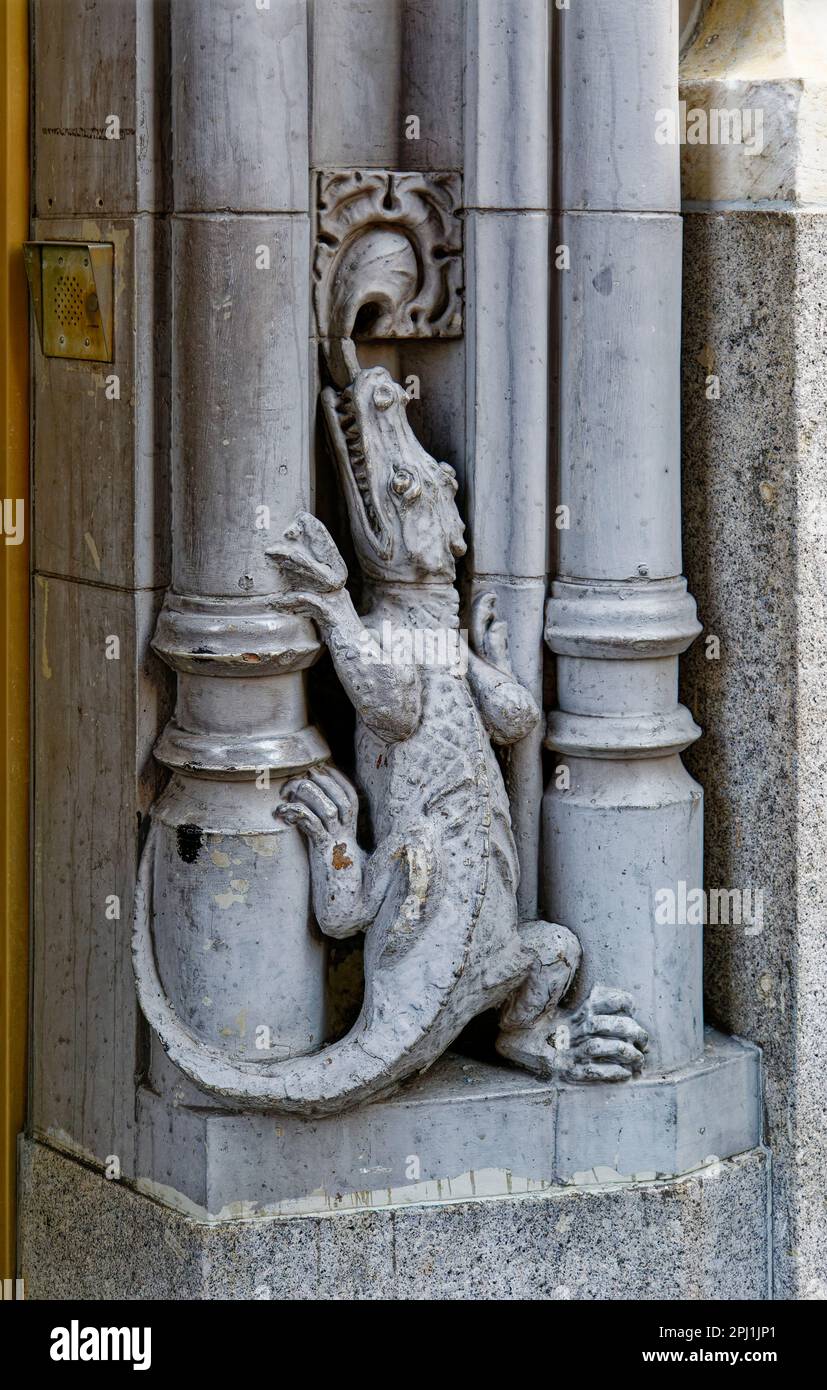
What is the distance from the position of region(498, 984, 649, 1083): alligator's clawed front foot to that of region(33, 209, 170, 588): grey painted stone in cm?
121

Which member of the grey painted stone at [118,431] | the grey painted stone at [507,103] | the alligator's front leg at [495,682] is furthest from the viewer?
the alligator's front leg at [495,682]

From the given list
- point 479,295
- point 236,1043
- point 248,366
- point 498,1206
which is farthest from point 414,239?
point 498,1206

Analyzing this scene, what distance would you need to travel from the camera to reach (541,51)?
179 inches

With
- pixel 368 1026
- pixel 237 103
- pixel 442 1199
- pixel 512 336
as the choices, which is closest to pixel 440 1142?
pixel 442 1199

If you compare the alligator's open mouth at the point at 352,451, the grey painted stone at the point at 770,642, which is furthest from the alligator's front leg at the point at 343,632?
the grey painted stone at the point at 770,642

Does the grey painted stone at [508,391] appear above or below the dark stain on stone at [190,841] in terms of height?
above

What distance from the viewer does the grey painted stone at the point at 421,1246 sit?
452cm

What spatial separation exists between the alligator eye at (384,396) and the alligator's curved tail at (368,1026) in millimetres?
951

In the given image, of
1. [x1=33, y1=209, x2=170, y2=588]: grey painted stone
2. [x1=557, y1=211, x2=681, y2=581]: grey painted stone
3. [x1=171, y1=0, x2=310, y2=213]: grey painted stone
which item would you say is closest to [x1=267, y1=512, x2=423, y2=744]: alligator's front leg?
[x1=33, y1=209, x2=170, y2=588]: grey painted stone

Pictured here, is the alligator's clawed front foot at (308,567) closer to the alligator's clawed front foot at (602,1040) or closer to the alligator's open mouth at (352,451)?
the alligator's open mouth at (352,451)

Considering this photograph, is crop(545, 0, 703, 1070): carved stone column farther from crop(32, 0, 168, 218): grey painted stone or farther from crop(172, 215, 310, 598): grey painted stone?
crop(32, 0, 168, 218): grey painted stone

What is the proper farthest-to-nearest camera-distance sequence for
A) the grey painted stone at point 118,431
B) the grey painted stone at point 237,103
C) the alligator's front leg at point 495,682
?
the alligator's front leg at point 495,682, the grey painted stone at point 118,431, the grey painted stone at point 237,103

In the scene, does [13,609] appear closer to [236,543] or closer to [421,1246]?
[236,543]

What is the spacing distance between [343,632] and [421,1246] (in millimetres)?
1224
